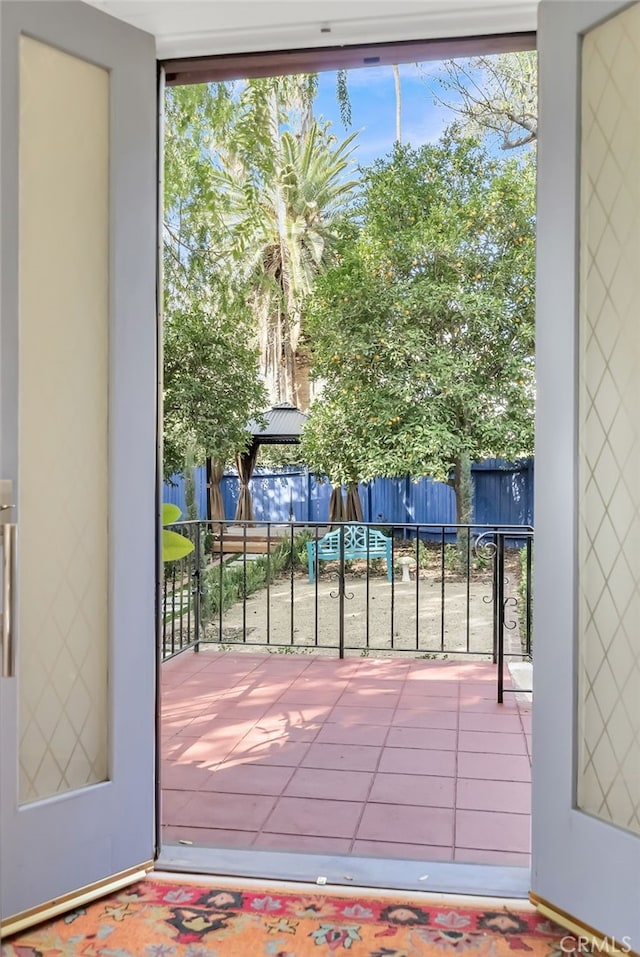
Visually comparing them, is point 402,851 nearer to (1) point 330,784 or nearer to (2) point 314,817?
(2) point 314,817

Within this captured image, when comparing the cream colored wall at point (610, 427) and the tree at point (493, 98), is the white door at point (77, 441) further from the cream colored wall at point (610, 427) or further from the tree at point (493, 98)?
the tree at point (493, 98)

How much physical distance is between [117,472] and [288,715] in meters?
1.77

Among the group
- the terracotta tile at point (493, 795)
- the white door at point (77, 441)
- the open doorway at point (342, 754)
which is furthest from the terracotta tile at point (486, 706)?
the white door at point (77, 441)

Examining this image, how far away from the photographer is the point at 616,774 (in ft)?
4.92

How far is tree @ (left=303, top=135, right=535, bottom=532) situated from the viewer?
650 centimetres

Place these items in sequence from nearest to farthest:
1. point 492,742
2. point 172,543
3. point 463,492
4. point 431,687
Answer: point 172,543 < point 492,742 < point 431,687 < point 463,492

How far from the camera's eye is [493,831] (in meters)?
2.04

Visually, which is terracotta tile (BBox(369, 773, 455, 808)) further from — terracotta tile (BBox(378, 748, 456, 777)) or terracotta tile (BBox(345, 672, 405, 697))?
terracotta tile (BBox(345, 672, 405, 697))

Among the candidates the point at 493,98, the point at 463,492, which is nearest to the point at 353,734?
the point at 463,492

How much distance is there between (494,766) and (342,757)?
0.54 m

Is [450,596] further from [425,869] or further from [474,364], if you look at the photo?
[425,869]

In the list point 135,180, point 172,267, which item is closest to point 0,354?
point 135,180

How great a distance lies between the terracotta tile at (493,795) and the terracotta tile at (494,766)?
4 centimetres

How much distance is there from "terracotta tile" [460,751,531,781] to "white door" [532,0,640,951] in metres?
0.87
